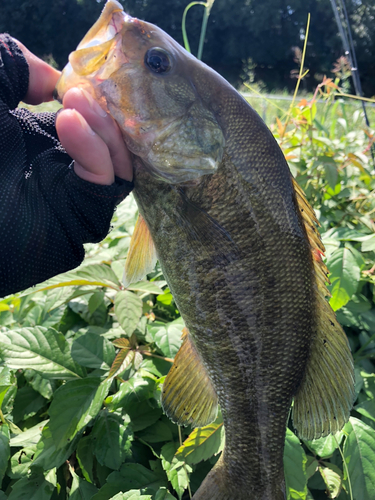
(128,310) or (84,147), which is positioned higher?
(84,147)

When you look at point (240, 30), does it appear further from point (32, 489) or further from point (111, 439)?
point (32, 489)

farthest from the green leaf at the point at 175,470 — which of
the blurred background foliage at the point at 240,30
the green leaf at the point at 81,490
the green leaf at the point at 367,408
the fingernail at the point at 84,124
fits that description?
the blurred background foliage at the point at 240,30

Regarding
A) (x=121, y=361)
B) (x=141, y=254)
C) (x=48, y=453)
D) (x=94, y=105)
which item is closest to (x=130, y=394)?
(x=121, y=361)

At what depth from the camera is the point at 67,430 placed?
1.23 meters

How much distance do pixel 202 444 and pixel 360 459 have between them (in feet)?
1.93

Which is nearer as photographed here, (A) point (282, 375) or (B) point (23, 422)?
(A) point (282, 375)

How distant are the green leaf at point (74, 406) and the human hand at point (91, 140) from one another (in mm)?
762

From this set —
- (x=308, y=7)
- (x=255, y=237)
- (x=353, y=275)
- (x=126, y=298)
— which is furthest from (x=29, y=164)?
(x=308, y=7)

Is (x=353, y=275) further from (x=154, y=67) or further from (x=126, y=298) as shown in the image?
(x=154, y=67)

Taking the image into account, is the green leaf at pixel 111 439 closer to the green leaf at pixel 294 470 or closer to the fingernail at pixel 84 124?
the green leaf at pixel 294 470

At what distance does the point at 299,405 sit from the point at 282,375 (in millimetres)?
164

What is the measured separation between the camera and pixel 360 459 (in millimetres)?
1322

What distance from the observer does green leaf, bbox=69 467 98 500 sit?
1.24 m

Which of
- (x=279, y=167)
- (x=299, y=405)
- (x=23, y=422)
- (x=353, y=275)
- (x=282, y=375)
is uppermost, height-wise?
(x=279, y=167)
